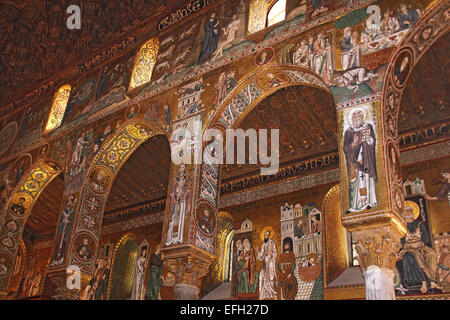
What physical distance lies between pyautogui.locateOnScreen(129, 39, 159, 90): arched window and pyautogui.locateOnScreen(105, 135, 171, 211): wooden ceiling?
1739 mm

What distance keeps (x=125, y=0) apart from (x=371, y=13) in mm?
7144

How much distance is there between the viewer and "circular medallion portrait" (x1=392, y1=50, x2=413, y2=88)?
7199mm

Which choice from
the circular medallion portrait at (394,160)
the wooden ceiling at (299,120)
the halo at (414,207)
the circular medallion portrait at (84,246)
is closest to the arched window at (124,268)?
the circular medallion portrait at (84,246)

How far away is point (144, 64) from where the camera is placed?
38.3 feet

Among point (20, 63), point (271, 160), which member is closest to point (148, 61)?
point (271, 160)

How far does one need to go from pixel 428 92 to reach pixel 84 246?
7.75 meters

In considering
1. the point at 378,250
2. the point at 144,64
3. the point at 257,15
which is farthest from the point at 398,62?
the point at 144,64

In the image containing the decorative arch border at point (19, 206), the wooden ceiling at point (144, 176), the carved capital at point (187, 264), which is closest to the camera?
the carved capital at point (187, 264)

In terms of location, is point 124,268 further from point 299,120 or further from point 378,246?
point 378,246

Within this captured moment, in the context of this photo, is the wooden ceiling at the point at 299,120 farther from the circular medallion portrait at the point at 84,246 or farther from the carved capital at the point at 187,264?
the circular medallion portrait at the point at 84,246

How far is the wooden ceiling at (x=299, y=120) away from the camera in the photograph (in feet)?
34.7

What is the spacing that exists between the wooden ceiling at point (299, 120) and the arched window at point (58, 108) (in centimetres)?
501
